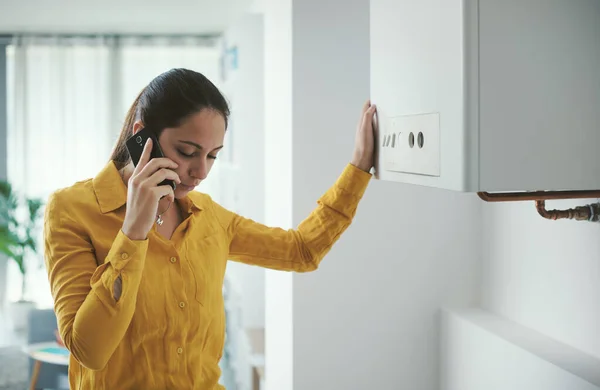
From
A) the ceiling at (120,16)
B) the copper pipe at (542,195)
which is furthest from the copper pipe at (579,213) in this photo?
the ceiling at (120,16)

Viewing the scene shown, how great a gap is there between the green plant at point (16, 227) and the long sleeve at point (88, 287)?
14.6 feet

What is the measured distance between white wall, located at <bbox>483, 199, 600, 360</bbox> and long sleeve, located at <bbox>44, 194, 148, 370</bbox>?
99 centimetres

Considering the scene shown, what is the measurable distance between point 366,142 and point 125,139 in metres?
0.50

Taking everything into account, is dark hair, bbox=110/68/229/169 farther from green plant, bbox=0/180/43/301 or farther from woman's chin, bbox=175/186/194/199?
green plant, bbox=0/180/43/301

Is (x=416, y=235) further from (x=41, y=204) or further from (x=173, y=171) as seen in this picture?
(x=41, y=204)

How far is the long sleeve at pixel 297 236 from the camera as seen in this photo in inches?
61.9

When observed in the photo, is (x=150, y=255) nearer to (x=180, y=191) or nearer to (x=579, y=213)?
(x=180, y=191)

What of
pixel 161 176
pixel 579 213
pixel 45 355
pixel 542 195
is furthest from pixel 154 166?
pixel 45 355

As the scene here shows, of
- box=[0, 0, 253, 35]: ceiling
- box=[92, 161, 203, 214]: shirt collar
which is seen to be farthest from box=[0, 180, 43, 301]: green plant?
box=[92, 161, 203, 214]: shirt collar

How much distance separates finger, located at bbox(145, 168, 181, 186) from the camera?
1.17 m

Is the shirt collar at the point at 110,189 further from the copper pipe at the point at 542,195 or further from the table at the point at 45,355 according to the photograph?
the table at the point at 45,355

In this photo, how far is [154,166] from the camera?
1189mm

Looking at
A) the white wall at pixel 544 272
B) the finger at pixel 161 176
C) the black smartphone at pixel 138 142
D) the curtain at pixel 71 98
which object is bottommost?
the white wall at pixel 544 272

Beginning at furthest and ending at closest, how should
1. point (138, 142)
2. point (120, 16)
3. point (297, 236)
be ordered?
point (120, 16)
point (297, 236)
point (138, 142)
